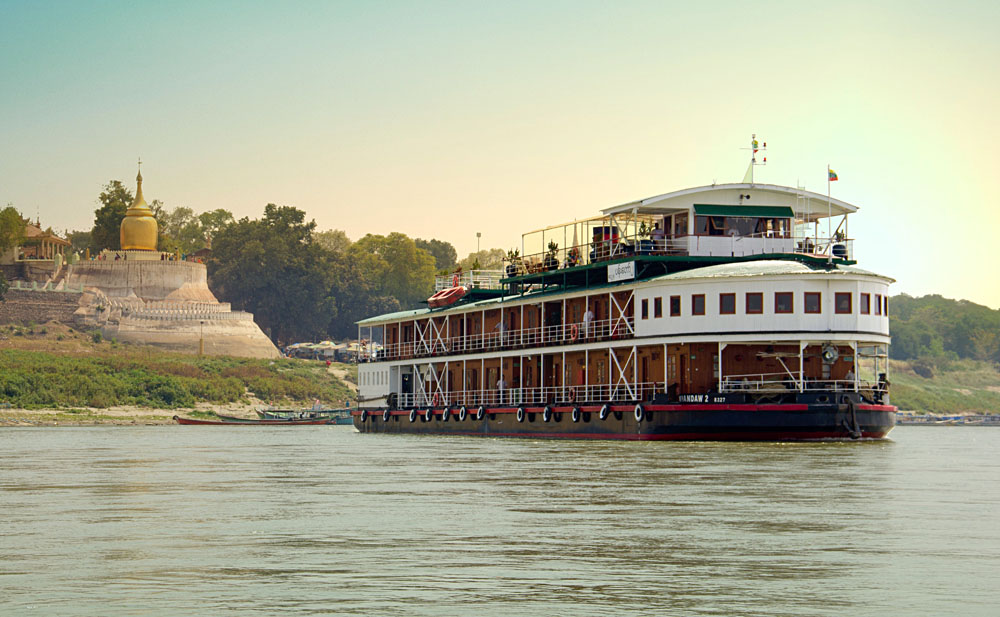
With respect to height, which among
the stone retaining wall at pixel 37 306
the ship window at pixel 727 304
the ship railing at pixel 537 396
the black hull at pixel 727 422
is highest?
the stone retaining wall at pixel 37 306

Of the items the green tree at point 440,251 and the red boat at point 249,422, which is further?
the green tree at point 440,251

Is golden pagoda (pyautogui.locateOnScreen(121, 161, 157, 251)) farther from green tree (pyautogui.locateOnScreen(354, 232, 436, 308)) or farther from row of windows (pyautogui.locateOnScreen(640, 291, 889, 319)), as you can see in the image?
row of windows (pyautogui.locateOnScreen(640, 291, 889, 319))

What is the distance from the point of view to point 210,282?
140 meters

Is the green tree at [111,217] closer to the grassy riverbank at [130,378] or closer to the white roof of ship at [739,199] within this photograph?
the grassy riverbank at [130,378]

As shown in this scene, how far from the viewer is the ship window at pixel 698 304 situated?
43500mm

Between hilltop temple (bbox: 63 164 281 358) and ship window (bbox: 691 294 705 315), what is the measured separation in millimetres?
82550

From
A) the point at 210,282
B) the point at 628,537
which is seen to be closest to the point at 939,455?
the point at 628,537

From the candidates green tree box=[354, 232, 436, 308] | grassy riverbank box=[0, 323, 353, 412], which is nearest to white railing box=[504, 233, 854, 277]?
grassy riverbank box=[0, 323, 353, 412]

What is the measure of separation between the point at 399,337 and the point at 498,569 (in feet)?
187

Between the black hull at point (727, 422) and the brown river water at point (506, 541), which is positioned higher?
the black hull at point (727, 422)

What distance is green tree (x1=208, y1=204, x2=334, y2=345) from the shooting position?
136750mm

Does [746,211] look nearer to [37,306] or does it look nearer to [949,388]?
[37,306]

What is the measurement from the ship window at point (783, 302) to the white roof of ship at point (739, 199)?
7.51 metres

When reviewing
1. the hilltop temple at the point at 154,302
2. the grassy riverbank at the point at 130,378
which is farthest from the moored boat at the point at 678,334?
the hilltop temple at the point at 154,302
